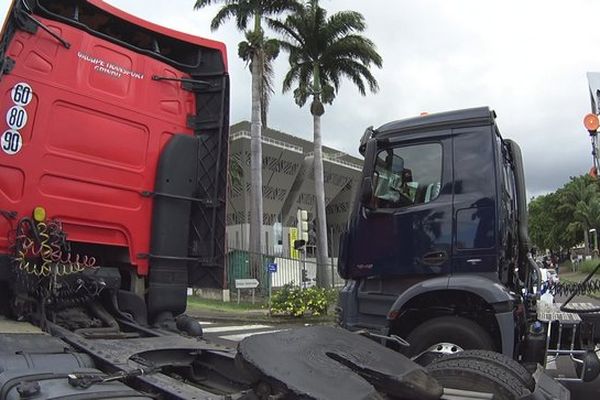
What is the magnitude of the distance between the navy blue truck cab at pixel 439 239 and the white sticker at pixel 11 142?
116 inches

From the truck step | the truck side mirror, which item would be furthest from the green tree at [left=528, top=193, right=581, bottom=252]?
the truck side mirror

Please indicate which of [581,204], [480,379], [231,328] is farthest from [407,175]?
[581,204]

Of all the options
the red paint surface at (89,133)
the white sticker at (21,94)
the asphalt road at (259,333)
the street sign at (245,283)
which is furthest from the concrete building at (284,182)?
the white sticker at (21,94)

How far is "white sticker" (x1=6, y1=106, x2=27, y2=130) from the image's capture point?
3777 millimetres

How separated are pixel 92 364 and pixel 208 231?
2.07m

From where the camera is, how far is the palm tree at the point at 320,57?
25.4m

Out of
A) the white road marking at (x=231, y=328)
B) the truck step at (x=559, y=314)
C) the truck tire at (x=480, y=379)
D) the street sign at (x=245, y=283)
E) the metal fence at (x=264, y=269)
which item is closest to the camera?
the truck tire at (x=480, y=379)

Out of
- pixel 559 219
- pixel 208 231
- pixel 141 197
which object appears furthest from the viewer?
Result: pixel 559 219

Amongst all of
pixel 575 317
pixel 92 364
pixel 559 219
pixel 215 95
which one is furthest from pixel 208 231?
pixel 559 219

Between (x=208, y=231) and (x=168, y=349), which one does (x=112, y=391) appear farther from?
(x=208, y=231)

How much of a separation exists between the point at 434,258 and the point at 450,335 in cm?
67

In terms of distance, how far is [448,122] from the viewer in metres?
5.27

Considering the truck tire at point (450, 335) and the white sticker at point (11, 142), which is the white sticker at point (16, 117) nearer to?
the white sticker at point (11, 142)

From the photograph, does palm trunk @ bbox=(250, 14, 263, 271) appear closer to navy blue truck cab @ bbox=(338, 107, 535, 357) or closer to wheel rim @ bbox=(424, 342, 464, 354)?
navy blue truck cab @ bbox=(338, 107, 535, 357)
